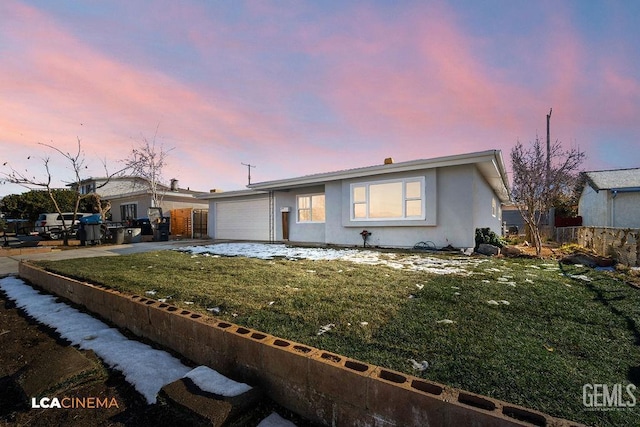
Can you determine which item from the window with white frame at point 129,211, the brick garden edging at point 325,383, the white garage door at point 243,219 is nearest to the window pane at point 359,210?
the white garage door at point 243,219

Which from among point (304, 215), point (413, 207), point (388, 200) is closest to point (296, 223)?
point (304, 215)

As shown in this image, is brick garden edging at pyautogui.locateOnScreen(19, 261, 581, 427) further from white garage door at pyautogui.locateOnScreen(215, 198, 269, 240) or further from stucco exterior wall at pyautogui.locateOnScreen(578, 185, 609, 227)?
stucco exterior wall at pyautogui.locateOnScreen(578, 185, 609, 227)

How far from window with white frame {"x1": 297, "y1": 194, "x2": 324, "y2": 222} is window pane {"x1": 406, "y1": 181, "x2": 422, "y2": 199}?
12.4ft

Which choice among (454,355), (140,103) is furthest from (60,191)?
(454,355)

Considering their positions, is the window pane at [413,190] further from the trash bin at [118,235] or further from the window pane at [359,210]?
the trash bin at [118,235]

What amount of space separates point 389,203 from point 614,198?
13.4 m

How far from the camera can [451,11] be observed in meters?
6.85

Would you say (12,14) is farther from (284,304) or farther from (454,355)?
(454,355)

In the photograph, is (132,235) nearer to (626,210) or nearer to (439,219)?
(439,219)

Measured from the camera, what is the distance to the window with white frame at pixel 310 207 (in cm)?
1181

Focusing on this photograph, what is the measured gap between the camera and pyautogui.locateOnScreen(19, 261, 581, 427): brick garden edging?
1217mm

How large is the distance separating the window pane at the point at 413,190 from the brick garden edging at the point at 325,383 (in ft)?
Answer: 25.6

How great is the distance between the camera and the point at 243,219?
14602 mm

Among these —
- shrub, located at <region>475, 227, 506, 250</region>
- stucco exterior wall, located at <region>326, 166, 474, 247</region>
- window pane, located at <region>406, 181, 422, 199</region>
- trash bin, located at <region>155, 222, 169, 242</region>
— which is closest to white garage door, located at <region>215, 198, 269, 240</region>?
trash bin, located at <region>155, 222, 169, 242</region>
